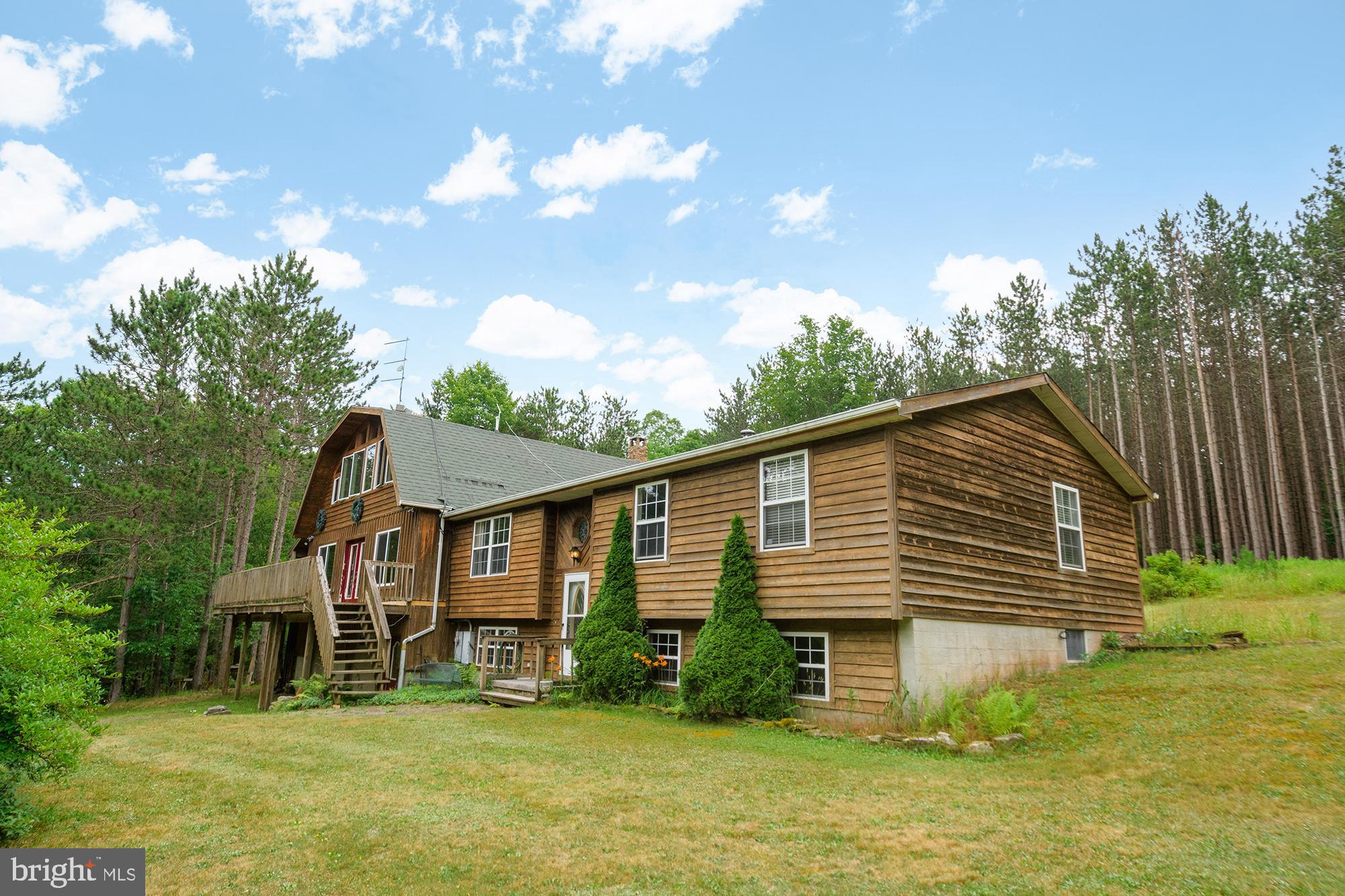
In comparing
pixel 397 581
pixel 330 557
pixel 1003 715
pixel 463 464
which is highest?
pixel 463 464

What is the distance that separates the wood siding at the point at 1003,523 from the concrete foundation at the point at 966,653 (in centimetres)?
21

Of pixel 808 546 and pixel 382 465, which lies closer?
pixel 808 546

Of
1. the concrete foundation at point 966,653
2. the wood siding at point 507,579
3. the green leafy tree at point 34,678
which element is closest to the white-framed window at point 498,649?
the wood siding at point 507,579

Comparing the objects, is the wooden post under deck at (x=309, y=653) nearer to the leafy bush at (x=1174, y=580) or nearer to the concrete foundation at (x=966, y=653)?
the concrete foundation at (x=966, y=653)

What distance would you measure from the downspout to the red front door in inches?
140

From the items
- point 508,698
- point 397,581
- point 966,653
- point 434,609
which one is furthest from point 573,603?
point 966,653

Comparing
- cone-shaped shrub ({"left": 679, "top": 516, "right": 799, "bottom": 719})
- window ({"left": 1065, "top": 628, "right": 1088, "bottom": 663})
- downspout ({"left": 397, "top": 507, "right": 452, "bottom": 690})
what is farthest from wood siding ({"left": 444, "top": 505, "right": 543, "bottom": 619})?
window ({"left": 1065, "top": 628, "right": 1088, "bottom": 663})

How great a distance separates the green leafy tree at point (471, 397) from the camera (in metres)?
46.1

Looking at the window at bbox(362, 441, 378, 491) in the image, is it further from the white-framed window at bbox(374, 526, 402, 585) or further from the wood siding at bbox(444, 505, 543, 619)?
the wood siding at bbox(444, 505, 543, 619)

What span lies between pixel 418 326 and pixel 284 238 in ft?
22.4

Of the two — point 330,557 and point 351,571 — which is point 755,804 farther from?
point 330,557

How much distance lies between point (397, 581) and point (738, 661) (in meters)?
11.6

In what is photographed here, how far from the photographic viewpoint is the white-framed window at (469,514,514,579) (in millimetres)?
19109

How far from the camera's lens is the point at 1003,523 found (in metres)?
13.0
